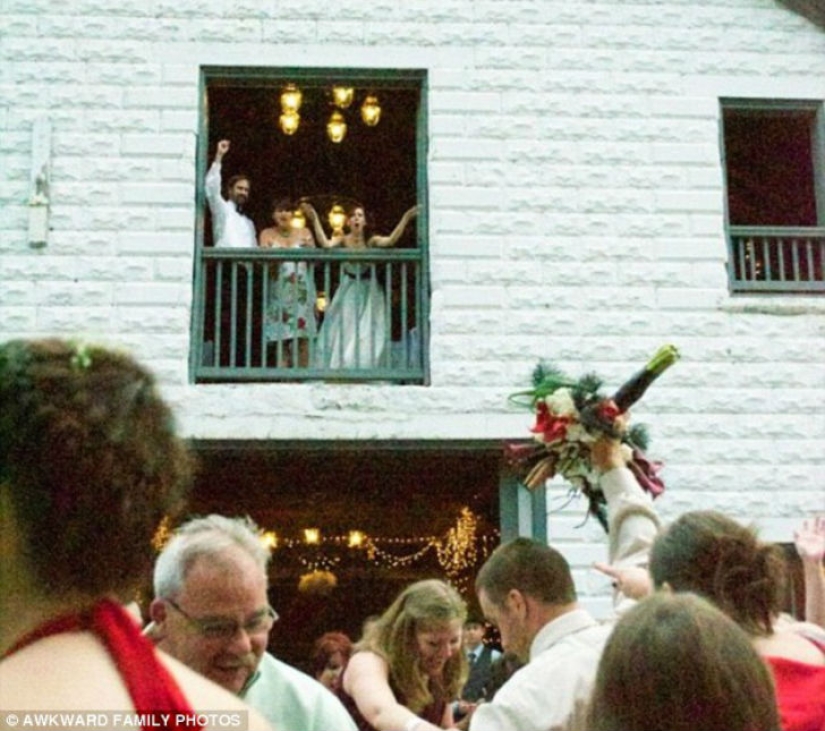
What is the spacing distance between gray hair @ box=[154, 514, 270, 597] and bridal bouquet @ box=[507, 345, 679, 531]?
174 centimetres

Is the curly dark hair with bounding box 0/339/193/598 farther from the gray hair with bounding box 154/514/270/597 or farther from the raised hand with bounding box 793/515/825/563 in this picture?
the raised hand with bounding box 793/515/825/563

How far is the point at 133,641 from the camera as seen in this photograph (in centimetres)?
167

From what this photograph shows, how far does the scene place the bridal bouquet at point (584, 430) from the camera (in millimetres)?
4801

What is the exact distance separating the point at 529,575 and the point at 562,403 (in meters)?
1.03

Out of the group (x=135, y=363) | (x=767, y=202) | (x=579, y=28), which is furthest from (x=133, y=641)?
(x=767, y=202)

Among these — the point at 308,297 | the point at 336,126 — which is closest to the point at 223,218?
the point at 308,297

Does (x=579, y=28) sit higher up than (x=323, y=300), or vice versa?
(x=579, y=28)

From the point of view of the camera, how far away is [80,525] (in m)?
1.69

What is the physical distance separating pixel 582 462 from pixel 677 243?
4.82 meters

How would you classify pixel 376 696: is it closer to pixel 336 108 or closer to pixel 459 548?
pixel 336 108

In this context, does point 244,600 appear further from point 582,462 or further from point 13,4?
point 13,4

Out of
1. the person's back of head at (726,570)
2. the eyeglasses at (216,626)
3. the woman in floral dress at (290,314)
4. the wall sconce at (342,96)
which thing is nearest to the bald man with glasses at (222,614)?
the eyeglasses at (216,626)

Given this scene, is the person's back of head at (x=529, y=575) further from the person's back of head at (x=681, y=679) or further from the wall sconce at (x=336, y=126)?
the wall sconce at (x=336, y=126)

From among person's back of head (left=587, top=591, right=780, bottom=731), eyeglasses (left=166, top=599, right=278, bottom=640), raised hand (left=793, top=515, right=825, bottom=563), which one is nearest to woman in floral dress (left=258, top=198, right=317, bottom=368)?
raised hand (left=793, top=515, right=825, bottom=563)
